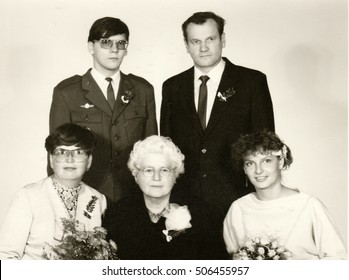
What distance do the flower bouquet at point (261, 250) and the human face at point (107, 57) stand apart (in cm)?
136

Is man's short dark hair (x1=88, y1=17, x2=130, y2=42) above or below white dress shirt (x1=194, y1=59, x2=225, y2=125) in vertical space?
above

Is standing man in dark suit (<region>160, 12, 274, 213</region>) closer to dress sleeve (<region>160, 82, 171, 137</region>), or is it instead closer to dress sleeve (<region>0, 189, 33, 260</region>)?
dress sleeve (<region>160, 82, 171, 137</region>)

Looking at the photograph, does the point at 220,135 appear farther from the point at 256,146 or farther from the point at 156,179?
the point at 156,179

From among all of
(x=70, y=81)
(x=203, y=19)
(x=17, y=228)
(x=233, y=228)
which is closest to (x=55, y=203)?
(x=17, y=228)

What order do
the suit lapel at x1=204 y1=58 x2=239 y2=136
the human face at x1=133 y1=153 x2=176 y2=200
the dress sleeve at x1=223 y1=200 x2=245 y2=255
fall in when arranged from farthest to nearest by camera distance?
the suit lapel at x1=204 y1=58 x2=239 y2=136
the dress sleeve at x1=223 y1=200 x2=245 y2=255
the human face at x1=133 y1=153 x2=176 y2=200

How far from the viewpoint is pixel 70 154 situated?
303 centimetres

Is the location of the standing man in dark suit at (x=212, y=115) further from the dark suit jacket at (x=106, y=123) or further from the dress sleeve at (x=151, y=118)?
the dark suit jacket at (x=106, y=123)

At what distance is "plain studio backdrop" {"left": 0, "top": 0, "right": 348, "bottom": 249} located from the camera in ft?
10.7

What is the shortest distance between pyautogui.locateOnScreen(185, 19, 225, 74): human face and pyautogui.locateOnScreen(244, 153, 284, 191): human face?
2.15ft

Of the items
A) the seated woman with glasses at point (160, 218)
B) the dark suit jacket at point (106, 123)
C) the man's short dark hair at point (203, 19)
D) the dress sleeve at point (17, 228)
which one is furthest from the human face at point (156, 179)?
the man's short dark hair at point (203, 19)

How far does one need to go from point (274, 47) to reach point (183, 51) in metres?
0.59

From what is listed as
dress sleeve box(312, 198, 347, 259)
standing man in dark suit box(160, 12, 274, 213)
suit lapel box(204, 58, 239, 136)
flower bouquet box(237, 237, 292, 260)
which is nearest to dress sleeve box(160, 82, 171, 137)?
standing man in dark suit box(160, 12, 274, 213)

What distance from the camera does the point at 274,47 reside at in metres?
3.33
